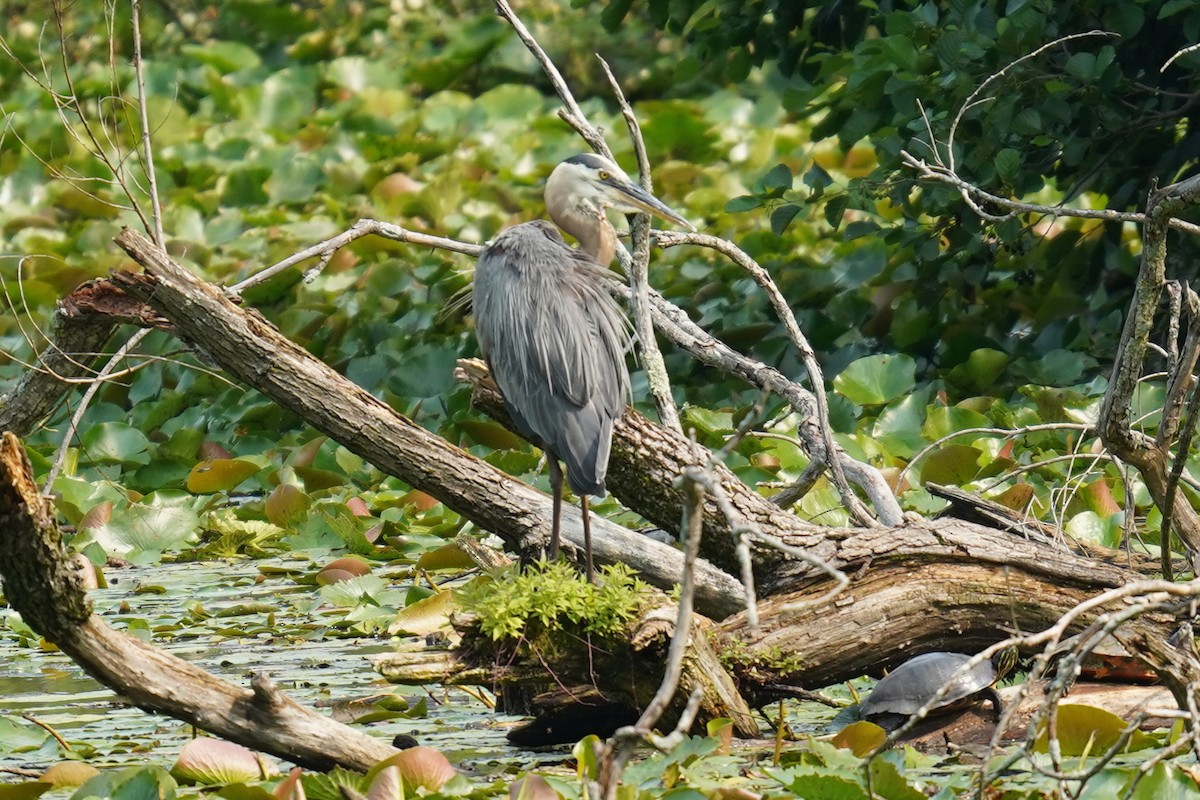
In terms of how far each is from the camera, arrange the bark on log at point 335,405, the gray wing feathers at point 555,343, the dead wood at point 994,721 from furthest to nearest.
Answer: the gray wing feathers at point 555,343 → the bark on log at point 335,405 → the dead wood at point 994,721

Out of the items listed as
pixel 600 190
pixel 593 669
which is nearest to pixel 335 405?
pixel 593 669

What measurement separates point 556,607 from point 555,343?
2.81 ft

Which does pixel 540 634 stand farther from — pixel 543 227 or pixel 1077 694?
pixel 543 227

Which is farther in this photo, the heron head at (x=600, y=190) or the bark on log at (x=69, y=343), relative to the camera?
the heron head at (x=600, y=190)

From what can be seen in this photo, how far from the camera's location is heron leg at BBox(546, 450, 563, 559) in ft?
12.4

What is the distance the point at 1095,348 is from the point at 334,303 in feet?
11.4

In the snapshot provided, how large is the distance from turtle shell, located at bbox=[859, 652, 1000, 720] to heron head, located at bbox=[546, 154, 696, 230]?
161cm

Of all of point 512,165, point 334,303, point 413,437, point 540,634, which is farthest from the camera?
point 512,165

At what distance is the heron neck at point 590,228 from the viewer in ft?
15.5

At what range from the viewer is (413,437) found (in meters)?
3.69

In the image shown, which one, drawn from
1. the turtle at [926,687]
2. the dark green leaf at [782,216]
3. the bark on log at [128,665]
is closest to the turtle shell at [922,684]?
the turtle at [926,687]

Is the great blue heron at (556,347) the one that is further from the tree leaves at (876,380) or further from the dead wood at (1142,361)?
the tree leaves at (876,380)

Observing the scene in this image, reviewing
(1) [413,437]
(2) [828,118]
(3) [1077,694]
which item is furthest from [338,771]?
(2) [828,118]

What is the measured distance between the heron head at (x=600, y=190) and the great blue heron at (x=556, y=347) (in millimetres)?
304
